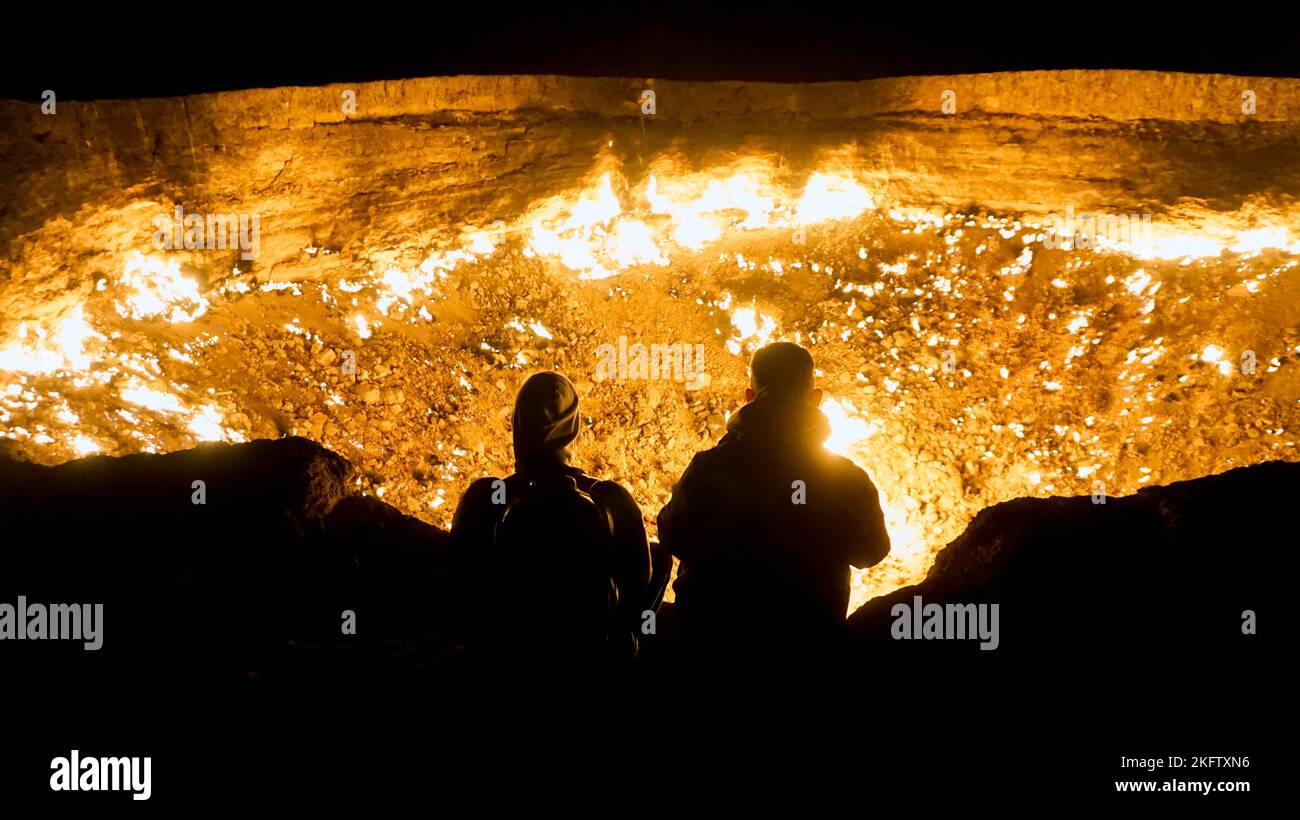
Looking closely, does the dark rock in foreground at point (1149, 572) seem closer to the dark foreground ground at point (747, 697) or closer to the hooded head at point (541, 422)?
the dark foreground ground at point (747, 697)

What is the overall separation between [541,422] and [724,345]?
358cm

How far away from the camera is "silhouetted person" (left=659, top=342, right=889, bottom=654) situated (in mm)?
2449

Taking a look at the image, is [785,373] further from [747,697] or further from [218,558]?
[218,558]

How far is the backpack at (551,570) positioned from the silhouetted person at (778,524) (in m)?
0.38

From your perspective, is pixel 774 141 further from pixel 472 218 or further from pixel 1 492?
pixel 1 492

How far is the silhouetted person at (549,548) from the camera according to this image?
2379 mm

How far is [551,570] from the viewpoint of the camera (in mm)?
2367

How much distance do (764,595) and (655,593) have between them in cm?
58

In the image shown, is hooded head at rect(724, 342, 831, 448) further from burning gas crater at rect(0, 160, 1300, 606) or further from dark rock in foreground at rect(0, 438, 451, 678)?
burning gas crater at rect(0, 160, 1300, 606)

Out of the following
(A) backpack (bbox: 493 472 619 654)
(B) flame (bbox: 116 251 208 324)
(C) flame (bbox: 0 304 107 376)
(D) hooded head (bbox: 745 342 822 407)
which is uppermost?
(B) flame (bbox: 116 251 208 324)

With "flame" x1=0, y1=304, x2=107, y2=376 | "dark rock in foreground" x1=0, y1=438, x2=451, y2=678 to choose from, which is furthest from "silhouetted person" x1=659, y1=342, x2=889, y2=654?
"flame" x1=0, y1=304, x2=107, y2=376

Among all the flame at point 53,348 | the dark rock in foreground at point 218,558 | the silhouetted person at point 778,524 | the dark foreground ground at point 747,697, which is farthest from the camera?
the flame at point 53,348

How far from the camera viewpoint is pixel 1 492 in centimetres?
315

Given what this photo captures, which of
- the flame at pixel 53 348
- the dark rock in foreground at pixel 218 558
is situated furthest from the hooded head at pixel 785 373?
the flame at pixel 53 348
